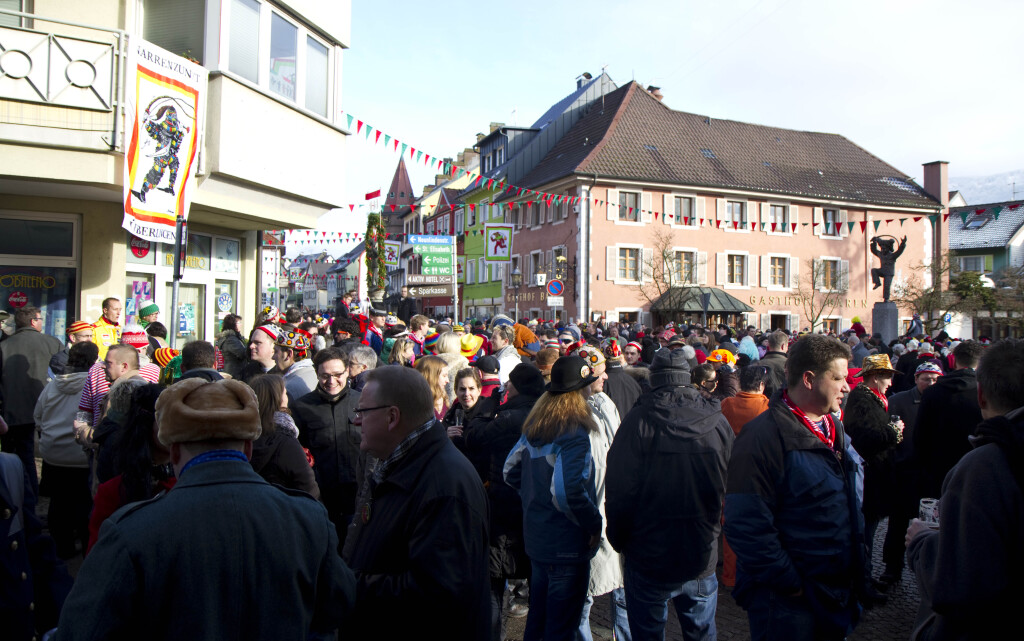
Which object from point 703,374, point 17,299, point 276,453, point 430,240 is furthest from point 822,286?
point 276,453

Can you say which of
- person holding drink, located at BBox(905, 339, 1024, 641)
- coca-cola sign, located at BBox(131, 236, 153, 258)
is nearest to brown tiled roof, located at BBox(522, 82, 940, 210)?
coca-cola sign, located at BBox(131, 236, 153, 258)

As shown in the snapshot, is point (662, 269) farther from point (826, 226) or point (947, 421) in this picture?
point (947, 421)

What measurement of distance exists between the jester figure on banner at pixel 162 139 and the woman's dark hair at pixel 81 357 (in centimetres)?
355

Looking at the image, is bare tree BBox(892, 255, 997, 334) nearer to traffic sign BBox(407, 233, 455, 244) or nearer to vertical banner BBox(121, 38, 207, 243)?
traffic sign BBox(407, 233, 455, 244)

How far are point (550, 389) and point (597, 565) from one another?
1143 millimetres

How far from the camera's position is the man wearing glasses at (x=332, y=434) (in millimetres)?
4750

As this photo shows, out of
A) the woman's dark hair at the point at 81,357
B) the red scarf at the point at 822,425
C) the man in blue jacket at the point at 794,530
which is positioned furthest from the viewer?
the woman's dark hair at the point at 81,357

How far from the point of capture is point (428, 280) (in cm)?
2145

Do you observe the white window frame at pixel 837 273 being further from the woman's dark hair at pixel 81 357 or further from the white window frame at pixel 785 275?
the woman's dark hair at pixel 81 357

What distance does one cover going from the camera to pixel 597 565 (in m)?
4.18

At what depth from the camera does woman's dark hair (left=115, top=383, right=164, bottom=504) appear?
298 cm

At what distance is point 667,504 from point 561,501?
0.55 m

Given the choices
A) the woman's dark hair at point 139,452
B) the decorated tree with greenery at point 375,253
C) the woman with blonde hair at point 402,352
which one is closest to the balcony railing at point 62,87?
the woman with blonde hair at point 402,352

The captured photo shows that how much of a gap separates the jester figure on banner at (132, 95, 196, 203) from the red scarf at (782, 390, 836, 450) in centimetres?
828
